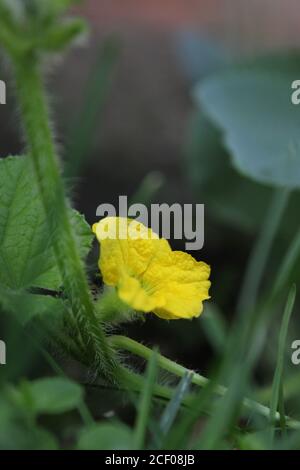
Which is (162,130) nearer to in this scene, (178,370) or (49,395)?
(178,370)

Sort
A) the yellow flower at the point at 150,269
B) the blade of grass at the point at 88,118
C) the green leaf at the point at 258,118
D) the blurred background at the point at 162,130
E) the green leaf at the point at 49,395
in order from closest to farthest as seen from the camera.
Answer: the green leaf at the point at 49,395
the yellow flower at the point at 150,269
the green leaf at the point at 258,118
the blade of grass at the point at 88,118
the blurred background at the point at 162,130

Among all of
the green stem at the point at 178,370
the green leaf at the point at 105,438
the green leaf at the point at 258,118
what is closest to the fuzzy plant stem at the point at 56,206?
the green stem at the point at 178,370

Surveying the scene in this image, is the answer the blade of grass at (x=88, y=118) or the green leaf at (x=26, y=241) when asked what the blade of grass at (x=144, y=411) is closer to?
the green leaf at (x=26, y=241)

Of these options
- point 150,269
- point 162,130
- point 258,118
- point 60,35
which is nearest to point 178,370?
point 150,269

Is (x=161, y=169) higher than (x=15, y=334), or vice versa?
(x=161, y=169)
